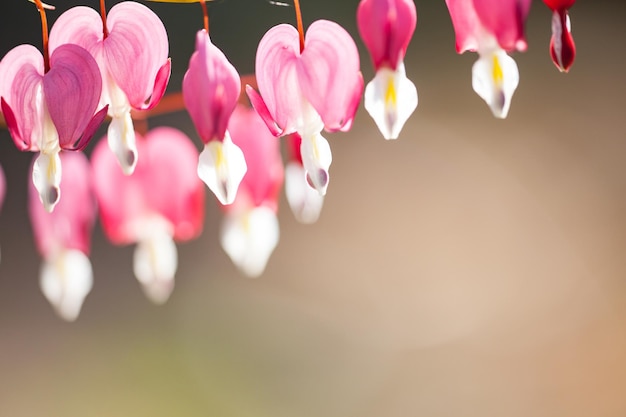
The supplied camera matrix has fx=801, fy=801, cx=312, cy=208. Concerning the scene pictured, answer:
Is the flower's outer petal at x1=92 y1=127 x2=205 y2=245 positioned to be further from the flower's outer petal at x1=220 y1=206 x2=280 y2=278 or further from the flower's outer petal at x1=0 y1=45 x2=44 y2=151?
the flower's outer petal at x1=0 y1=45 x2=44 y2=151

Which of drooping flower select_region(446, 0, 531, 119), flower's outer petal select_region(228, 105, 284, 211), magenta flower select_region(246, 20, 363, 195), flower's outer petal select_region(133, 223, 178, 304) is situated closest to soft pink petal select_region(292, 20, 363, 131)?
magenta flower select_region(246, 20, 363, 195)

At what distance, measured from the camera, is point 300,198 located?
107 cm

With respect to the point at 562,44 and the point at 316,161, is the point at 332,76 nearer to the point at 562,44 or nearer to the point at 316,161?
the point at 316,161

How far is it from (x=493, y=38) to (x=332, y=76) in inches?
6.2

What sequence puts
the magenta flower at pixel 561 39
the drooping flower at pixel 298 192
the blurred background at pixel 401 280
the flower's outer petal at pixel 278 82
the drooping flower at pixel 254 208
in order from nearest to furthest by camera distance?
the magenta flower at pixel 561 39 → the flower's outer petal at pixel 278 82 → the drooping flower at pixel 298 192 → the drooping flower at pixel 254 208 → the blurred background at pixel 401 280

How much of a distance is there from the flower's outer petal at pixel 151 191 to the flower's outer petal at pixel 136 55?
1.46ft

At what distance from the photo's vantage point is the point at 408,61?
3.08 m

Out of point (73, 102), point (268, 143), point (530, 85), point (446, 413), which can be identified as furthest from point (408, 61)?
point (73, 102)

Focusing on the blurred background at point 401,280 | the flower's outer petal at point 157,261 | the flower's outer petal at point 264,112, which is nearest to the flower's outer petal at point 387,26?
the flower's outer petal at point 264,112

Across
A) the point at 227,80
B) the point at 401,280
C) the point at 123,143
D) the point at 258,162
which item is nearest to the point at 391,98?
the point at 227,80

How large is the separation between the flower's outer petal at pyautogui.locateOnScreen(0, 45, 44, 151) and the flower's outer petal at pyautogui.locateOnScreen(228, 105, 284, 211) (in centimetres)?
44

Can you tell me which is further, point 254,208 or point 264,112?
point 254,208

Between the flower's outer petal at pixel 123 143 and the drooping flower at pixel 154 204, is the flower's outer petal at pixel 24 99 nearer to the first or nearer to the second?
the flower's outer petal at pixel 123 143

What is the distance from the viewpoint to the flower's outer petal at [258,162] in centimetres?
119
